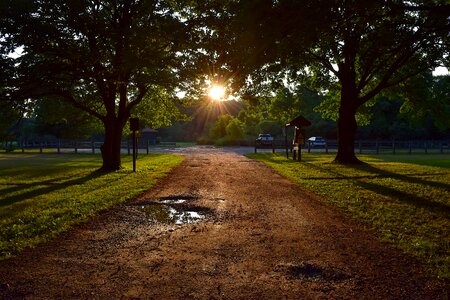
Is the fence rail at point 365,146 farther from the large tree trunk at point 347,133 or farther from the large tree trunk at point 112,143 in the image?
the large tree trunk at point 112,143

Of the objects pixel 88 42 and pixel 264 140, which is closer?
pixel 88 42

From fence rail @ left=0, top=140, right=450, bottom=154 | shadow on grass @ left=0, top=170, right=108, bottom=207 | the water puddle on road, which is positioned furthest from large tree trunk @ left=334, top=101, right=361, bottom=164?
fence rail @ left=0, top=140, right=450, bottom=154

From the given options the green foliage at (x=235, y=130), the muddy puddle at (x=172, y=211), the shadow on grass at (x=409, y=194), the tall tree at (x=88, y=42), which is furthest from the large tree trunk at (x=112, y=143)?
the green foliage at (x=235, y=130)

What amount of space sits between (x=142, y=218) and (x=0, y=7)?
30.5 feet

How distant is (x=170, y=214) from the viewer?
8.54 metres

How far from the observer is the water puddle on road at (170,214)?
26.0ft

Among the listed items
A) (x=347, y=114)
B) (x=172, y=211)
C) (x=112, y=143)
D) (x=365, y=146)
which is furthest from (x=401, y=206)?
(x=365, y=146)

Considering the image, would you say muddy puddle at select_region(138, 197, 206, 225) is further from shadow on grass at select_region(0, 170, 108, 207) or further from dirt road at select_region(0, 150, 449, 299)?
shadow on grass at select_region(0, 170, 108, 207)

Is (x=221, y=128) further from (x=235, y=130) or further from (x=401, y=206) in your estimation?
(x=401, y=206)

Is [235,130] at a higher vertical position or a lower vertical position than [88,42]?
lower

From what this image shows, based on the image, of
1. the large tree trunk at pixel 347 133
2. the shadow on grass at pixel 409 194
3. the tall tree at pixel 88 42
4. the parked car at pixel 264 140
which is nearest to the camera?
the shadow on grass at pixel 409 194

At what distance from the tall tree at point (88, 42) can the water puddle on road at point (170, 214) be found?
19.2ft

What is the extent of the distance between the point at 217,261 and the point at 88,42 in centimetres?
1364

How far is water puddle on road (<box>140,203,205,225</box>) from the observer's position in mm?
7912
